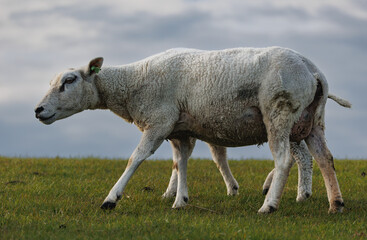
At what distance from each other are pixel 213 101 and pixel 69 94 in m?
2.36

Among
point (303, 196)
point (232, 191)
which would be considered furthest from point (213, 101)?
point (303, 196)

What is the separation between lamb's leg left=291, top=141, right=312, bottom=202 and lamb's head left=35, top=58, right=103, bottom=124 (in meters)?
3.88

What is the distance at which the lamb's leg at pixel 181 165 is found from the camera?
920cm

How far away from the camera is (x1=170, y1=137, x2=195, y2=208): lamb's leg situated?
30.2ft

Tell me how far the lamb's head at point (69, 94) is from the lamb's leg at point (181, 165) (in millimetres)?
1621

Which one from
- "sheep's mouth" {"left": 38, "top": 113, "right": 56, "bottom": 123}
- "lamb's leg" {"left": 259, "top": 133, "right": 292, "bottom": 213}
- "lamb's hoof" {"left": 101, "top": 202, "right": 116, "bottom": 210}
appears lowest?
"lamb's hoof" {"left": 101, "top": 202, "right": 116, "bottom": 210}

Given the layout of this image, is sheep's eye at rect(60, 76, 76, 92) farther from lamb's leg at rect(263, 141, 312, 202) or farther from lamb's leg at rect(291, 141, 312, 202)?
lamb's leg at rect(291, 141, 312, 202)

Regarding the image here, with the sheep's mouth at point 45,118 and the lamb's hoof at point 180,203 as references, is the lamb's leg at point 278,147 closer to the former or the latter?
the lamb's hoof at point 180,203

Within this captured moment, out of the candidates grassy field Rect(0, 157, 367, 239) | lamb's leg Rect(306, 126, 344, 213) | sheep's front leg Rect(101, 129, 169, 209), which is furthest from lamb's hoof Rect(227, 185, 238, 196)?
sheep's front leg Rect(101, 129, 169, 209)

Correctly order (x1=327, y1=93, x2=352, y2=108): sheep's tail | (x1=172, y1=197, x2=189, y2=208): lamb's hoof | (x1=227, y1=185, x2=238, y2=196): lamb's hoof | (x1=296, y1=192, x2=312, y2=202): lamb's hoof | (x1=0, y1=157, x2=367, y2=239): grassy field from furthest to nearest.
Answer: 1. (x1=227, y1=185, x2=238, y2=196): lamb's hoof
2. (x1=327, y1=93, x2=352, y2=108): sheep's tail
3. (x1=296, y1=192, x2=312, y2=202): lamb's hoof
4. (x1=172, y1=197, x2=189, y2=208): lamb's hoof
5. (x1=0, y1=157, x2=367, y2=239): grassy field

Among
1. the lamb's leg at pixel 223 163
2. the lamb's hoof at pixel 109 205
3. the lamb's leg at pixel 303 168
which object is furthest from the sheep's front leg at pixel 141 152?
the lamb's leg at pixel 303 168

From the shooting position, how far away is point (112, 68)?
9.62 m

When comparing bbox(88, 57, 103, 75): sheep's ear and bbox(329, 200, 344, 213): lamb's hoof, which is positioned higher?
bbox(88, 57, 103, 75): sheep's ear

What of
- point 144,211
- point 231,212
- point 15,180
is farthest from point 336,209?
point 15,180
